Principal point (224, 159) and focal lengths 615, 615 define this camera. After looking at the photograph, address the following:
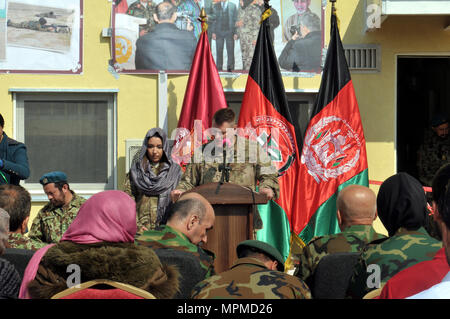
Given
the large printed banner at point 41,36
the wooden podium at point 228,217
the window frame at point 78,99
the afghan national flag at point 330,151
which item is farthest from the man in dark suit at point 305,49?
the wooden podium at point 228,217

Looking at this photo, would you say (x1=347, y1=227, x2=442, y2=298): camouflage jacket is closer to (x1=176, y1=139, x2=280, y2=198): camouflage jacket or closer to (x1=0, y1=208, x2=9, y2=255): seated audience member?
(x1=0, y1=208, x2=9, y2=255): seated audience member

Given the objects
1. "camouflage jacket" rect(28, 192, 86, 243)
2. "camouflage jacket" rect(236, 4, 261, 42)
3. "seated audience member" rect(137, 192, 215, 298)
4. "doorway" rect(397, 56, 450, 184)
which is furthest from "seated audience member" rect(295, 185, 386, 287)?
"doorway" rect(397, 56, 450, 184)

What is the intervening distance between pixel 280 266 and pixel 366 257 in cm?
40

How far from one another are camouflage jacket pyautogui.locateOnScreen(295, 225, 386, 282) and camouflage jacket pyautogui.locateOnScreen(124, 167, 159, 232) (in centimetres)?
249

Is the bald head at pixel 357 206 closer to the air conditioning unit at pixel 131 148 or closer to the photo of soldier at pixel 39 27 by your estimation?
the air conditioning unit at pixel 131 148

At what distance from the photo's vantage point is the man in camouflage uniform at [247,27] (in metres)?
7.01

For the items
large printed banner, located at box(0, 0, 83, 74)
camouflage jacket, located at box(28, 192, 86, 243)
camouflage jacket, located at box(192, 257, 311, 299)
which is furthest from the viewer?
large printed banner, located at box(0, 0, 83, 74)

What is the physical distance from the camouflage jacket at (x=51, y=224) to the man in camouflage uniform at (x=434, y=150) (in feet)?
15.2

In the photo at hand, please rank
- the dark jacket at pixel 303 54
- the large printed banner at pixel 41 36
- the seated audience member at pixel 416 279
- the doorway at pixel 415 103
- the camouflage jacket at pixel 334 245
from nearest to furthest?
the seated audience member at pixel 416 279 < the camouflage jacket at pixel 334 245 < the large printed banner at pixel 41 36 < the dark jacket at pixel 303 54 < the doorway at pixel 415 103

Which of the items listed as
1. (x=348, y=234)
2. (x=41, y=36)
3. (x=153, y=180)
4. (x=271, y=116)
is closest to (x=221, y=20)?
(x=271, y=116)

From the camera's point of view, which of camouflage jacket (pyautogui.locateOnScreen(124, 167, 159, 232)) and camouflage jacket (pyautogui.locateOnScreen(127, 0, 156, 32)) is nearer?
camouflage jacket (pyautogui.locateOnScreen(124, 167, 159, 232))

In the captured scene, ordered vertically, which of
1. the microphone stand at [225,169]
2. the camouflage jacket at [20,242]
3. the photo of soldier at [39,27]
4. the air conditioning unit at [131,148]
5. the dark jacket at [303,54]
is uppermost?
the photo of soldier at [39,27]

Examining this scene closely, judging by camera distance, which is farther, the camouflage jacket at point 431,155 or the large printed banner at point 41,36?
the camouflage jacket at point 431,155

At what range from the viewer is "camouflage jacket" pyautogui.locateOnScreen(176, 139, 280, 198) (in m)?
5.55
